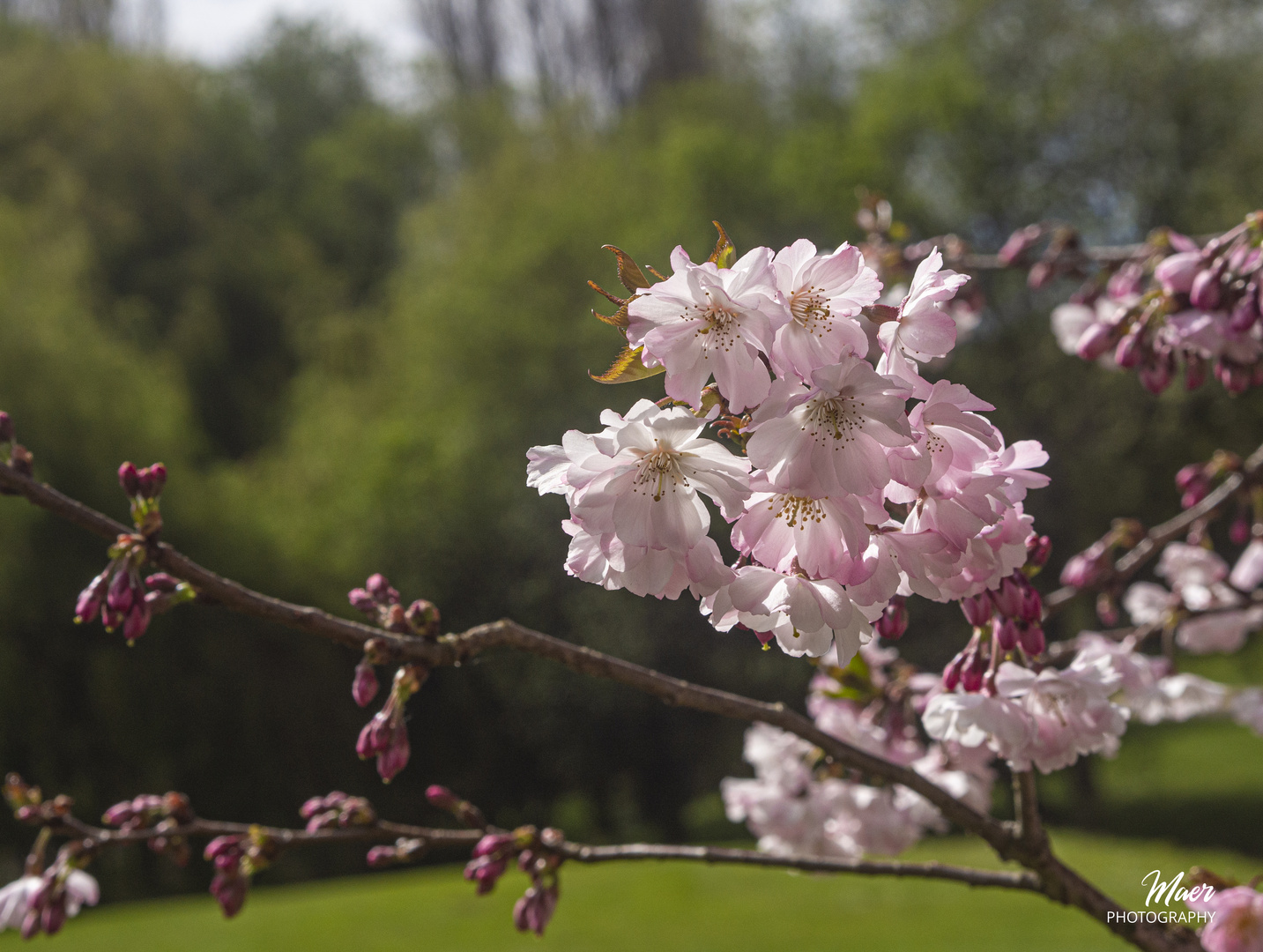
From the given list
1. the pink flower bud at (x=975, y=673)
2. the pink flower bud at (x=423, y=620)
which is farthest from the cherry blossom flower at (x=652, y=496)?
the pink flower bud at (x=975, y=673)

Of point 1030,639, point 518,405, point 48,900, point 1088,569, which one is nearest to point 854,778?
point 1088,569

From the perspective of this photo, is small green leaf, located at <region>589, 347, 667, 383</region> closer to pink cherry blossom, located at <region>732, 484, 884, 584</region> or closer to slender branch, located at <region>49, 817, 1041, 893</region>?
pink cherry blossom, located at <region>732, 484, 884, 584</region>

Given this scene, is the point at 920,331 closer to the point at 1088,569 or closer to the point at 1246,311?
the point at 1246,311

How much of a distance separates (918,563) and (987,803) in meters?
0.98

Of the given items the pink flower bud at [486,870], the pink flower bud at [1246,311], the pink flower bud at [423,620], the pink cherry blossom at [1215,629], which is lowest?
the pink flower bud at [486,870]

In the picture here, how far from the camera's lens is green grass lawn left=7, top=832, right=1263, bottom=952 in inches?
207

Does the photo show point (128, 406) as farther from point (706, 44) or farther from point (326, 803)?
point (706, 44)

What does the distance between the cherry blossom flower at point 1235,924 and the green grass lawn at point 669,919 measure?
4.18m

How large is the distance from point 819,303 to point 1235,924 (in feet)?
2.27

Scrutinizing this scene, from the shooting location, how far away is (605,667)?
83 centimetres

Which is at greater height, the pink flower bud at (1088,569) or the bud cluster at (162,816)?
the pink flower bud at (1088,569)

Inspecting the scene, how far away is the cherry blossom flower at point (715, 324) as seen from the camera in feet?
2.08

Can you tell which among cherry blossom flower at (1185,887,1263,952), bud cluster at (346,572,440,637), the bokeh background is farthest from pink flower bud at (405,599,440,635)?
the bokeh background

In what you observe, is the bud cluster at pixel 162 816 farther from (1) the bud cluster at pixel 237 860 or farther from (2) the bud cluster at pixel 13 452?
(2) the bud cluster at pixel 13 452
